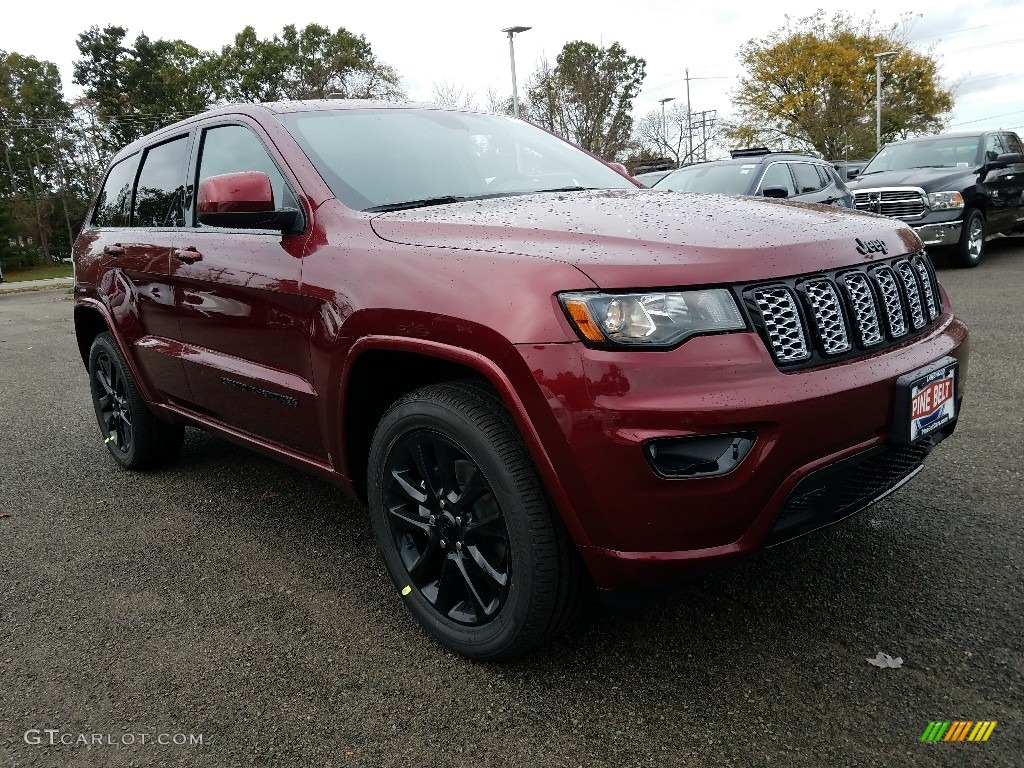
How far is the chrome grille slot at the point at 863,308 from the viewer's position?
2.14 meters

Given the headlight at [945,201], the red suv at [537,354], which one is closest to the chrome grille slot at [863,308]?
the red suv at [537,354]

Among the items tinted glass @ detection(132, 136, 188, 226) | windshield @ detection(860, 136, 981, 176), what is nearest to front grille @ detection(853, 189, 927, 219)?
windshield @ detection(860, 136, 981, 176)

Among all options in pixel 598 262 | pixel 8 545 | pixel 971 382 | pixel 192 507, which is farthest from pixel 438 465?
pixel 971 382

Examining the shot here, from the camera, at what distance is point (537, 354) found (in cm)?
196

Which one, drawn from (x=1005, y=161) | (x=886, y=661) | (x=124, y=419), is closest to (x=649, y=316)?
(x=886, y=661)

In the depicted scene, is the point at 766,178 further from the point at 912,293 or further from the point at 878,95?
the point at 878,95

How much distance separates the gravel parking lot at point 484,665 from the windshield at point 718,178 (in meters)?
6.36

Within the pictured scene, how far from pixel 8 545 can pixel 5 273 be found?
49.0m

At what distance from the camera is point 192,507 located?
3.87m

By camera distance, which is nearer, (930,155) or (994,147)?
(994,147)

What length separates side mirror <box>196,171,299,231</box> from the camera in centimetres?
263

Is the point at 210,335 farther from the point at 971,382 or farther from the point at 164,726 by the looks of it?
the point at 971,382

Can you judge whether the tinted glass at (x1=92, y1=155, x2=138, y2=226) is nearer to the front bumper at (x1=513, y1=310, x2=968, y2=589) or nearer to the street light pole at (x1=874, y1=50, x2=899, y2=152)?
the front bumper at (x1=513, y1=310, x2=968, y2=589)

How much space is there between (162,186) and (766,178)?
756cm
